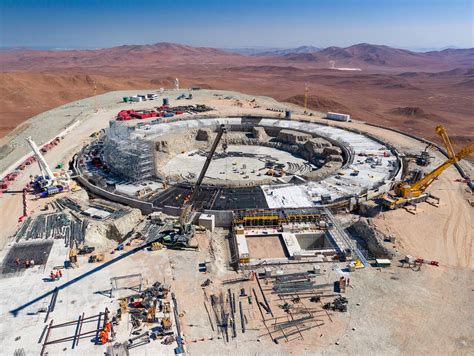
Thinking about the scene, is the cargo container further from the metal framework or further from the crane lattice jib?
the metal framework

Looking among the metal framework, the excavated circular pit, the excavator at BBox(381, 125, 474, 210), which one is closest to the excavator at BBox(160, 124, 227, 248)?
the metal framework

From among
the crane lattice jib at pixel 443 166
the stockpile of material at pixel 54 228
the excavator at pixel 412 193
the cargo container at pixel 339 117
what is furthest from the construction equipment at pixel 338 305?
the cargo container at pixel 339 117

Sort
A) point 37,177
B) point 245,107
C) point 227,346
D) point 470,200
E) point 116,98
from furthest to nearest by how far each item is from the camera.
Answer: point 116,98
point 245,107
point 37,177
point 470,200
point 227,346

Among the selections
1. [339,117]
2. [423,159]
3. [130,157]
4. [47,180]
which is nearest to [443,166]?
[423,159]

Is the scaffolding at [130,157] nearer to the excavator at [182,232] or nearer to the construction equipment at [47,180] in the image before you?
the construction equipment at [47,180]

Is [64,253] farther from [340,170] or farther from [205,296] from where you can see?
[340,170]

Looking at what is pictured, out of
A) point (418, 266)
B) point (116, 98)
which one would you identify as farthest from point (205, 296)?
point (116, 98)

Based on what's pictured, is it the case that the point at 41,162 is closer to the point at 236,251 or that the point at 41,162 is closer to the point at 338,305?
the point at 236,251
